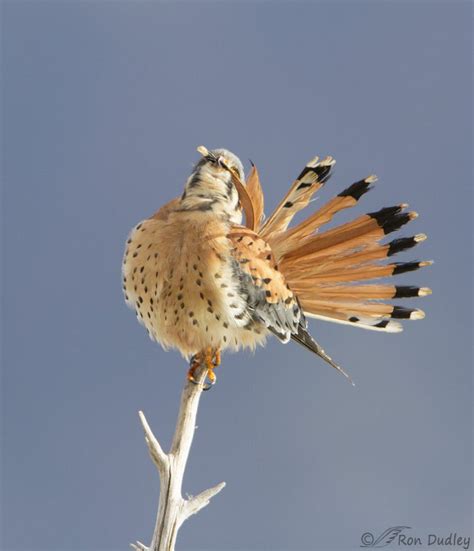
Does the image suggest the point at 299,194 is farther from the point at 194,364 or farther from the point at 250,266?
the point at 194,364

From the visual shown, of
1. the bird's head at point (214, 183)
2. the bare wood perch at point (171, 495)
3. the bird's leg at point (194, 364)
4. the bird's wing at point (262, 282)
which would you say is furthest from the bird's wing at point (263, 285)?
the bare wood perch at point (171, 495)

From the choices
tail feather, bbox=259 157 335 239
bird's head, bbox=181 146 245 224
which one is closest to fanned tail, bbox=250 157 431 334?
tail feather, bbox=259 157 335 239

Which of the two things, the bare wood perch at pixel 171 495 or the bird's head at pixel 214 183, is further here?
the bird's head at pixel 214 183

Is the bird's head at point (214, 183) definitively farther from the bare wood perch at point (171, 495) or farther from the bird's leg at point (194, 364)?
the bare wood perch at point (171, 495)

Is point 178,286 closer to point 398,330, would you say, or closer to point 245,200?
point 245,200

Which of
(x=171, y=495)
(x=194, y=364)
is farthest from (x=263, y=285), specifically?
(x=171, y=495)

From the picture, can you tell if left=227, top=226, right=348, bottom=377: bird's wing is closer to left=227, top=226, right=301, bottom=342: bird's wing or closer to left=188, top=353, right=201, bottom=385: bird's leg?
left=227, top=226, right=301, bottom=342: bird's wing

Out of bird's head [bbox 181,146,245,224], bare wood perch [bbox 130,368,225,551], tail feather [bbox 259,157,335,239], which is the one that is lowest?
bare wood perch [bbox 130,368,225,551]
